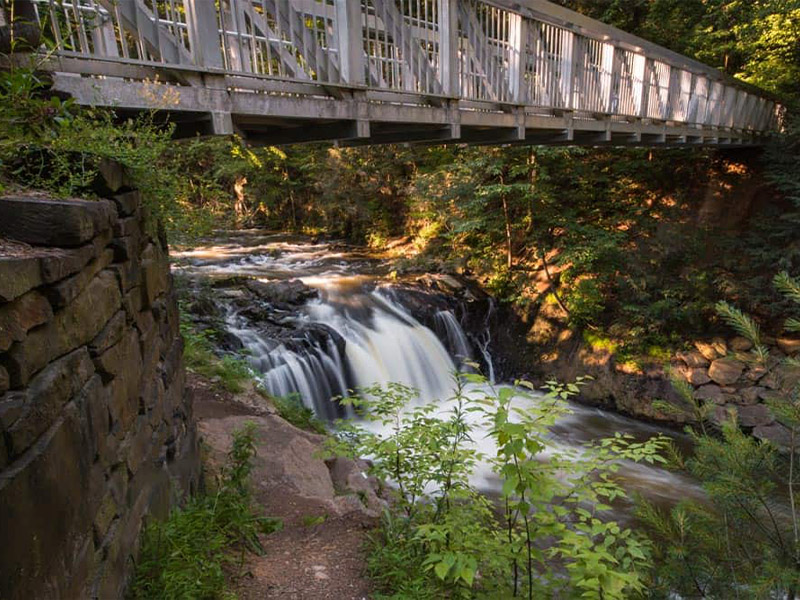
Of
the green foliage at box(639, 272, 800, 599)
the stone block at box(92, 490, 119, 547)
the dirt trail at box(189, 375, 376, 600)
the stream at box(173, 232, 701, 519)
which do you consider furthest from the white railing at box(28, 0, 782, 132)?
the stream at box(173, 232, 701, 519)

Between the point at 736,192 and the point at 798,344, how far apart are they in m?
4.47

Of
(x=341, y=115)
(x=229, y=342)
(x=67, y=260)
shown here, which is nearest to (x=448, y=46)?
(x=341, y=115)

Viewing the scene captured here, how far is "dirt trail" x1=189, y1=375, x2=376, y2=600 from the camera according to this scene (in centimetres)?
305

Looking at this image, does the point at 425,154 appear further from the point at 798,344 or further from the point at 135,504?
the point at 135,504

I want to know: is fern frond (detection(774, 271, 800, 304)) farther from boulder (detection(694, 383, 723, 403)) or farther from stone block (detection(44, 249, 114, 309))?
boulder (detection(694, 383, 723, 403))

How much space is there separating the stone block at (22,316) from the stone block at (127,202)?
3.16 ft

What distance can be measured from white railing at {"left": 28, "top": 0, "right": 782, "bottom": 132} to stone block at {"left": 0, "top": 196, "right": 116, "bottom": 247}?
1042 millimetres

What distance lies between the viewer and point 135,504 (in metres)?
2.42

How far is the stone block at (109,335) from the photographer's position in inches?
80.7

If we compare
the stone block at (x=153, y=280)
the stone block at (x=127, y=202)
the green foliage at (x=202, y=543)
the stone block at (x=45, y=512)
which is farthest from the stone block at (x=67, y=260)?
the green foliage at (x=202, y=543)

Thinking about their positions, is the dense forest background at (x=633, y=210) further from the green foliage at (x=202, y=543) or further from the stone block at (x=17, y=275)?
the stone block at (x=17, y=275)

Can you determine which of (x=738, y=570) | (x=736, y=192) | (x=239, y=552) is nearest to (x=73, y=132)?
(x=239, y=552)

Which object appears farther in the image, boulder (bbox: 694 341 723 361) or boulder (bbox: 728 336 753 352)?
boulder (bbox: 694 341 723 361)

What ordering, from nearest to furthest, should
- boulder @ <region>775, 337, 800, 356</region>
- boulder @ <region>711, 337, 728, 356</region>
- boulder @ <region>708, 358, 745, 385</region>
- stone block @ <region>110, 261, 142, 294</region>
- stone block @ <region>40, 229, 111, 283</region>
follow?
stone block @ <region>40, 229, 111, 283</region>, stone block @ <region>110, 261, 142, 294</region>, boulder @ <region>708, 358, 745, 385</region>, boulder @ <region>775, 337, 800, 356</region>, boulder @ <region>711, 337, 728, 356</region>
